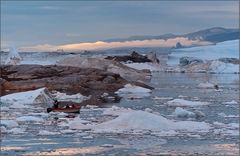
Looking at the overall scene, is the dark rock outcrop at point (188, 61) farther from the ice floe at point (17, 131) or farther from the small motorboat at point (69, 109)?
the ice floe at point (17, 131)

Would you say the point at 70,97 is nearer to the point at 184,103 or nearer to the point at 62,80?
the point at 62,80

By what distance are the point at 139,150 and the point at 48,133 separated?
2.74 meters

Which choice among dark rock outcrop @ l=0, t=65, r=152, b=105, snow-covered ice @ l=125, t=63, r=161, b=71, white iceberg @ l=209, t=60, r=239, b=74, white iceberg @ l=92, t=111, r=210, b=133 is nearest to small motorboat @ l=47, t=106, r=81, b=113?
white iceberg @ l=92, t=111, r=210, b=133

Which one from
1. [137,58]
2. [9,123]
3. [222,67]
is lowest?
[222,67]

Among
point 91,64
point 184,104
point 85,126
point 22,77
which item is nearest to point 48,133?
point 85,126

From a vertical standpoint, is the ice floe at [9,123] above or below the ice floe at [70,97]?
above

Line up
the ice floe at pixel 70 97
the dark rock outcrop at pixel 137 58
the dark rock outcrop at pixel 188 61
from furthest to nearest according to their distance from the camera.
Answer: the dark rock outcrop at pixel 137 58
the dark rock outcrop at pixel 188 61
the ice floe at pixel 70 97

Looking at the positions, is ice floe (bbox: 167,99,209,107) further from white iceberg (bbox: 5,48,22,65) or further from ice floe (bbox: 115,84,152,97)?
white iceberg (bbox: 5,48,22,65)

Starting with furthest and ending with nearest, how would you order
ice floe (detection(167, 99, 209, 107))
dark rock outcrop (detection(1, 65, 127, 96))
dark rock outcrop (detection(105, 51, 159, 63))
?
dark rock outcrop (detection(105, 51, 159, 63)), dark rock outcrop (detection(1, 65, 127, 96)), ice floe (detection(167, 99, 209, 107))

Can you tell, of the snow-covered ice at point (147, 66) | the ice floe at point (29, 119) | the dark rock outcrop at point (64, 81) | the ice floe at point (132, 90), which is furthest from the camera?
the snow-covered ice at point (147, 66)

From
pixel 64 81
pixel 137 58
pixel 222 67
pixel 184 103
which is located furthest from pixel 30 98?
pixel 137 58

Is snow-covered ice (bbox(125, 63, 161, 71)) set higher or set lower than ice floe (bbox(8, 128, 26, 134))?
lower

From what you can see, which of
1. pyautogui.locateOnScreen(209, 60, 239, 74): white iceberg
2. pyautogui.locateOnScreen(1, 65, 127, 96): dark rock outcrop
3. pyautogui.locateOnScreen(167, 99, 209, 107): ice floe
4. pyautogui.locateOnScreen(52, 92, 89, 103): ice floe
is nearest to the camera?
pyautogui.locateOnScreen(167, 99, 209, 107): ice floe

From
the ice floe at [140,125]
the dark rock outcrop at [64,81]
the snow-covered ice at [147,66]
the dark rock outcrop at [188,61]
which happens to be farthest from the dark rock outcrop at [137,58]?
the ice floe at [140,125]
